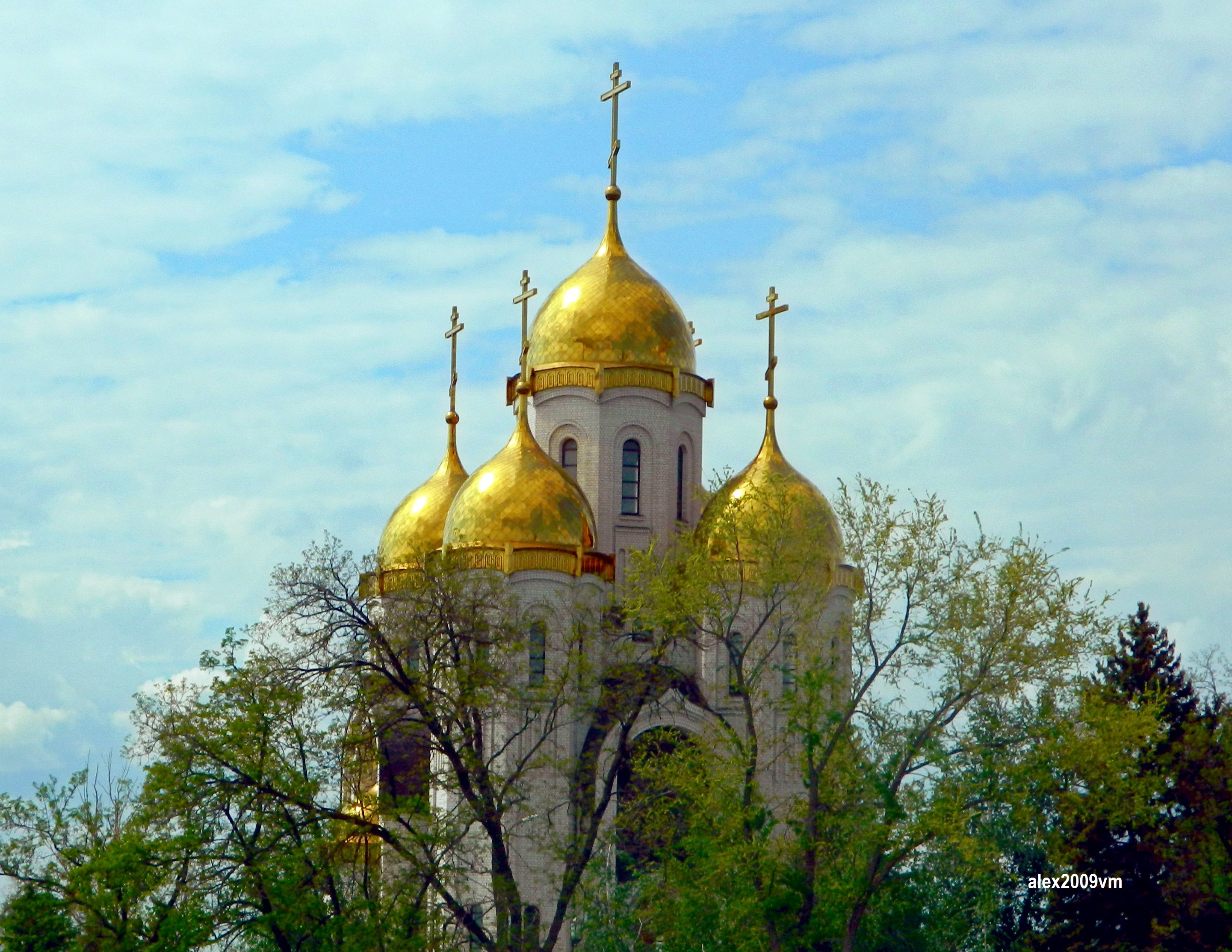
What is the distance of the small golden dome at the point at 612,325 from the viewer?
32906 mm

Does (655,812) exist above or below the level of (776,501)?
below

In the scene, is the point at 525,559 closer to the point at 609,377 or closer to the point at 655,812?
the point at 609,377

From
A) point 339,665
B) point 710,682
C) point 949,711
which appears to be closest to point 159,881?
point 339,665

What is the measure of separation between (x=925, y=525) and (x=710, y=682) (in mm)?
10227

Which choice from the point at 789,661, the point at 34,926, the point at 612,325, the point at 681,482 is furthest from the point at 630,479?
the point at 34,926

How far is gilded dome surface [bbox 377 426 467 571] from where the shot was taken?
3369 centimetres

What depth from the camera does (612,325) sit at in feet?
108

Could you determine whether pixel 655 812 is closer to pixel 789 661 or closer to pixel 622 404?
pixel 789 661

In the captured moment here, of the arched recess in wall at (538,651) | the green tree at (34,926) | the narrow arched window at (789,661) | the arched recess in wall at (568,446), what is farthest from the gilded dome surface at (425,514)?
the green tree at (34,926)

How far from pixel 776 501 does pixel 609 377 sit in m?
5.35

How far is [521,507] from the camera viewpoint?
29781 millimetres

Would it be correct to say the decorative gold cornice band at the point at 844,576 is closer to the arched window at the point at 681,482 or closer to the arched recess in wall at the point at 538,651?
the arched window at the point at 681,482

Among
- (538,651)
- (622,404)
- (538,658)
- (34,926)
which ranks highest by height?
(622,404)

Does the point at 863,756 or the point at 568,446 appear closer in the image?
the point at 863,756
